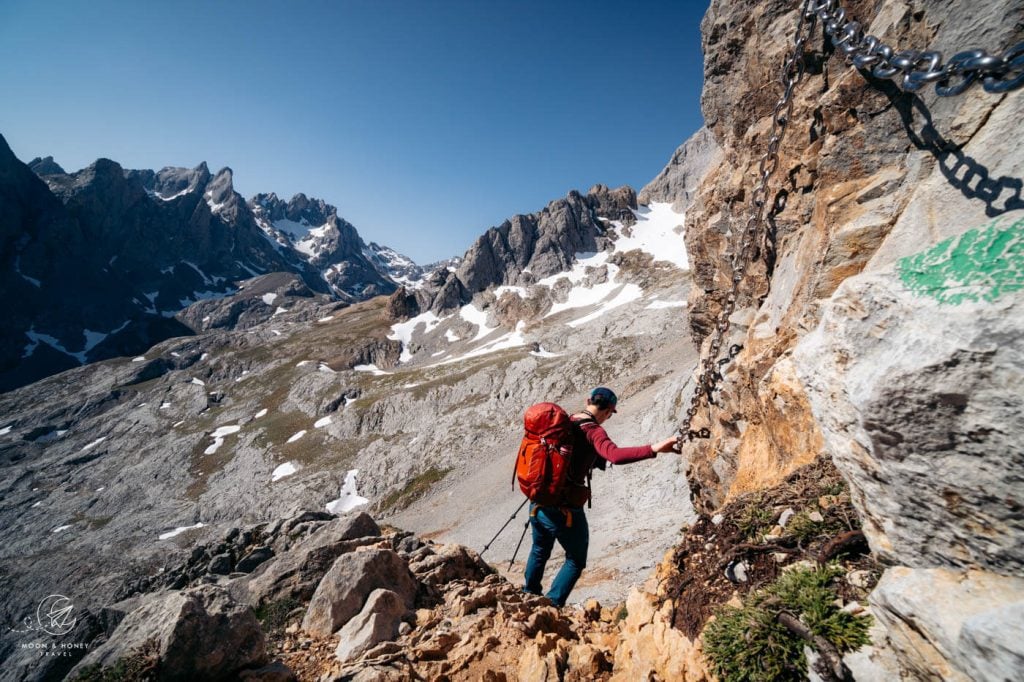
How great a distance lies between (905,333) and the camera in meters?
2.89

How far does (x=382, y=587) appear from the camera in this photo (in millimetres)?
9352

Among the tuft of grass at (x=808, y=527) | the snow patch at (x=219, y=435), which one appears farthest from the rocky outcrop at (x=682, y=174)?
the tuft of grass at (x=808, y=527)

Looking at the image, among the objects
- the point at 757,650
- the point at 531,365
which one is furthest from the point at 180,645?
the point at 531,365

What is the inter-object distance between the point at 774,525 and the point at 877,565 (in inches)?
63.0

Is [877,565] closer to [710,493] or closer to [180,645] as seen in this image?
[710,493]

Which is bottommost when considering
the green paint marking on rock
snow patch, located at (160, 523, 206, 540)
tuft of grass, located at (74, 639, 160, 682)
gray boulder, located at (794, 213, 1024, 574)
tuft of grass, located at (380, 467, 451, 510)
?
snow patch, located at (160, 523, 206, 540)

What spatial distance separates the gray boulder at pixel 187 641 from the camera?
6148mm

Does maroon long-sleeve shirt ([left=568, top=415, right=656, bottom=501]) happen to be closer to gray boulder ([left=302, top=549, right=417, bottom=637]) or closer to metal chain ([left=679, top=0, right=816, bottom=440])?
metal chain ([left=679, top=0, right=816, bottom=440])

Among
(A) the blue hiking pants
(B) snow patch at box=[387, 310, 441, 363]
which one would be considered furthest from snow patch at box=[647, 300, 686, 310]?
(A) the blue hiking pants

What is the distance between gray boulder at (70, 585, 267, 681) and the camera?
615 cm

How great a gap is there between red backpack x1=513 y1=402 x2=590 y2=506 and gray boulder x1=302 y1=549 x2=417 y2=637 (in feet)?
16.2

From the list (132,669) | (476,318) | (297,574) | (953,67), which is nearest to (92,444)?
(476,318)

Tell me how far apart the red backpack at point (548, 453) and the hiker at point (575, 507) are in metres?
0.20
